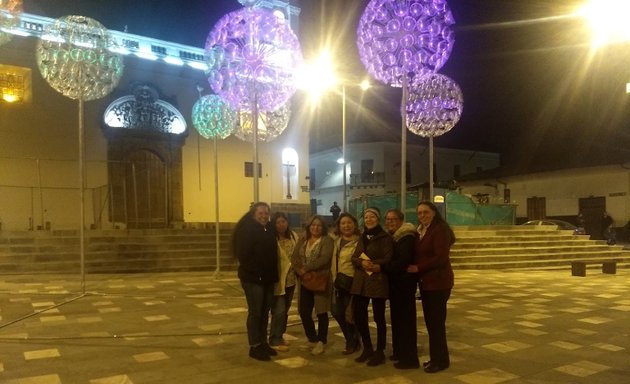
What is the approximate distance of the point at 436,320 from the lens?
4758mm

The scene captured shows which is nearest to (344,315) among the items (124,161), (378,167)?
(124,161)

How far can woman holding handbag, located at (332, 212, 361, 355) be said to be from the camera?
5.20 meters

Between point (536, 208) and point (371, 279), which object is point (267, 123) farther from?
point (536, 208)

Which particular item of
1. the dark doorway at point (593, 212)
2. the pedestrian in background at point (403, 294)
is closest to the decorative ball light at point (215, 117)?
the pedestrian in background at point (403, 294)

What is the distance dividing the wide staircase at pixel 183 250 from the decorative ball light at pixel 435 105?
557 centimetres

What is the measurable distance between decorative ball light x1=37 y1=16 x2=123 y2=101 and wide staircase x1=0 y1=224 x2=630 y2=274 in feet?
16.5

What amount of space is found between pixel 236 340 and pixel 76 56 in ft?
17.7

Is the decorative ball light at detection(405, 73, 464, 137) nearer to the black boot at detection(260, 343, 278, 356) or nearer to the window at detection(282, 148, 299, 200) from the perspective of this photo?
the black boot at detection(260, 343, 278, 356)

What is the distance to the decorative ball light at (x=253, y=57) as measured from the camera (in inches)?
279

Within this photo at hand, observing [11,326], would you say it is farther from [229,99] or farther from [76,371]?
[229,99]

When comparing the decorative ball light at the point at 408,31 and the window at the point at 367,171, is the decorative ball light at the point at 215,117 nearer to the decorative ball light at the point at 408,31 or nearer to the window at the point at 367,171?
the decorative ball light at the point at 408,31

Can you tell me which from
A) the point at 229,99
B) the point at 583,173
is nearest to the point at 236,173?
the point at 229,99

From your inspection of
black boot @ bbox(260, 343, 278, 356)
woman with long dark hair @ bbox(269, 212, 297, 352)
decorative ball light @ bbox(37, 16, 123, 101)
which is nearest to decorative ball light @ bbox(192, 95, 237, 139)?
decorative ball light @ bbox(37, 16, 123, 101)

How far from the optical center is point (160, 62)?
19344mm
